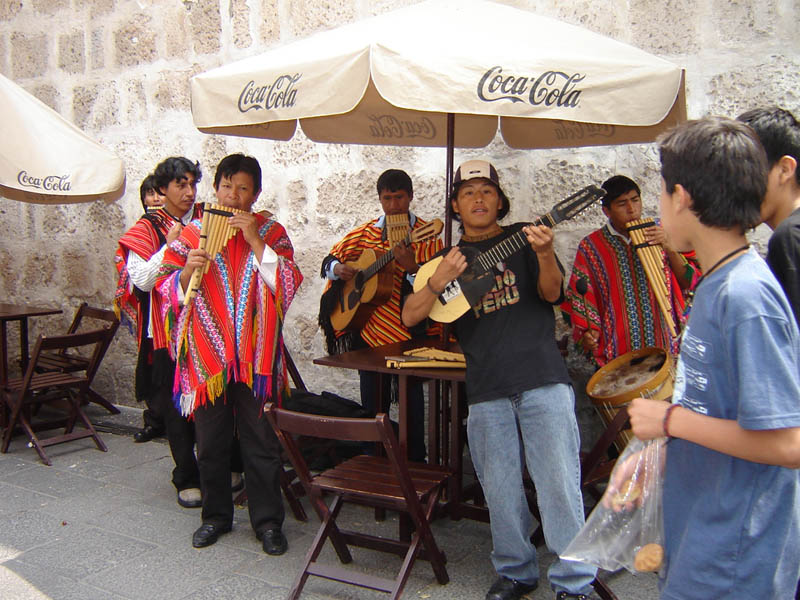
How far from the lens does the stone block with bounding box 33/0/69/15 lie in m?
6.61

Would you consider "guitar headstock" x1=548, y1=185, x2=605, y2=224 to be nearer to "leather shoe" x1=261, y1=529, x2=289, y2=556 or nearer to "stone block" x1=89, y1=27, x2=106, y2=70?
"leather shoe" x1=261, y1=529, x2=289, y2=556

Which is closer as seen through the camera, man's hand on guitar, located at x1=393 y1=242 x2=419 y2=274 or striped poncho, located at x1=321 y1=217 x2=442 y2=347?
man's hand on guitar, located at x1=393 y1=242 x2=419 y2=274

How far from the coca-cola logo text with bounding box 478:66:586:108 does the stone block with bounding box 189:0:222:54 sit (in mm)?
3774

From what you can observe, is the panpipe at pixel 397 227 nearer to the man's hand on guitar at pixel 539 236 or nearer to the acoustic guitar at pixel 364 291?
the acoustic guitar at pixel 364 291

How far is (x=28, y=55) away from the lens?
687cm

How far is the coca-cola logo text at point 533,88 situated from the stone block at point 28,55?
5.57 m

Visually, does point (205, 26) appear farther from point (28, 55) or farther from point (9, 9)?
point (9, 9)

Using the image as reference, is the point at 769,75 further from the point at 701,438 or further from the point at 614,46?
the point at 701,438

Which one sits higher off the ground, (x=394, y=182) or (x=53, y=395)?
(x=394, y=182)

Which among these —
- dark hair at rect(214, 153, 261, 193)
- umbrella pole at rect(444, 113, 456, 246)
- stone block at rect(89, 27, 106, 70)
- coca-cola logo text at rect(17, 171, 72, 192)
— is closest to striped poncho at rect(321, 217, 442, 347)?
umbrella pole at rect(444, 113, 456, 246)

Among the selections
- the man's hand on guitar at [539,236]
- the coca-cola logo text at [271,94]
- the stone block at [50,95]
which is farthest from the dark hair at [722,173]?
the stone block at [50,95]

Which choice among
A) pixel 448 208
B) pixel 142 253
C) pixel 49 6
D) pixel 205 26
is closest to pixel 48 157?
pixel 142 253

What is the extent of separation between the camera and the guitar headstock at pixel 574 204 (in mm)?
2908

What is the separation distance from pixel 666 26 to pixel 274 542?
3318 millimetres
